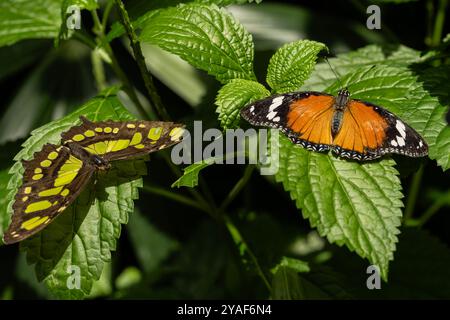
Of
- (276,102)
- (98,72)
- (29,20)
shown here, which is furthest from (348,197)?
(98,72)

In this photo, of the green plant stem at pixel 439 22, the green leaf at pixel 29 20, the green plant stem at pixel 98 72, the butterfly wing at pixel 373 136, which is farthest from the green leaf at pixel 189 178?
the green plant stem at pixel 98 72

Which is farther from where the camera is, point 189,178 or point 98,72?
point 98,72

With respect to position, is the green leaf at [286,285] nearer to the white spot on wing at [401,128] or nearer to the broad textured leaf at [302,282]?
the broad textured leaf at [302,282]

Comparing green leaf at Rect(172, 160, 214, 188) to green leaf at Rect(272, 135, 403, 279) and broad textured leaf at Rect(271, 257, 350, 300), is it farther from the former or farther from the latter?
broad textured leaf at Rect(271, 257, 350, 300)

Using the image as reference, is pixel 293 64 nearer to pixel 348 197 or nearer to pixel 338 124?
pixel 338 124

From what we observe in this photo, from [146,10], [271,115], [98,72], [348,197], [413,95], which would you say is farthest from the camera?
[98,72]

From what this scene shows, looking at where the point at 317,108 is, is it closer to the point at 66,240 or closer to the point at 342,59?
the point at 342,59

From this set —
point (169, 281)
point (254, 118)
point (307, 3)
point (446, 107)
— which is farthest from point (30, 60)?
point (446, 107)
